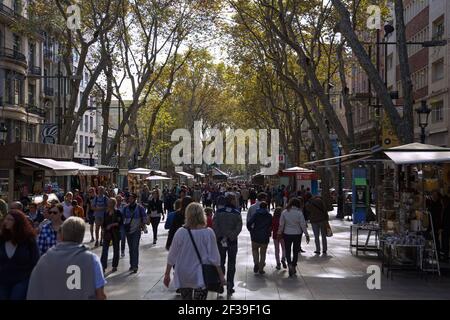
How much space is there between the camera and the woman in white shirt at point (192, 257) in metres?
7.07

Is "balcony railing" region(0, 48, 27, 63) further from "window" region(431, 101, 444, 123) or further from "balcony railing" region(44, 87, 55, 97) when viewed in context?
"window" region(431, 101, 444, 123)

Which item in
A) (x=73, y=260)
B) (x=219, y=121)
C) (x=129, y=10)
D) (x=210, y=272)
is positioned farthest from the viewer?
(x=219, y=121)

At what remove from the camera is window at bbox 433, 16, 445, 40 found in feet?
116

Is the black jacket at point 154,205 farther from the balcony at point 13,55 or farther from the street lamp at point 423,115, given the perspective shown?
the balcony at point 13,55

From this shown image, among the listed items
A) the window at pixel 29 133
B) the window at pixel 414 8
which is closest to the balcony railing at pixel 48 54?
the window at pixel 29 133

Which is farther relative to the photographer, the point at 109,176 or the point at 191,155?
the point at 191,155

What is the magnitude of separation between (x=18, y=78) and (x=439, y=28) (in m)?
26.8

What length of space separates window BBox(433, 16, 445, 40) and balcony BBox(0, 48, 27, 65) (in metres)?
25.9

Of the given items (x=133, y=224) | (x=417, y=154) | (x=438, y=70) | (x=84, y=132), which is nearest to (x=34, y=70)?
(x=84, y=132)
